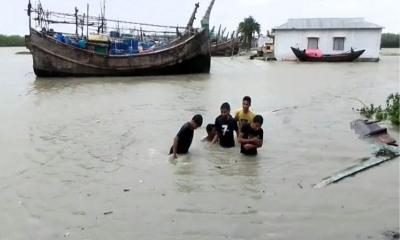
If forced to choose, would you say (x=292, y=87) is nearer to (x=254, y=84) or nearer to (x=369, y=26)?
(x=254, y=84)

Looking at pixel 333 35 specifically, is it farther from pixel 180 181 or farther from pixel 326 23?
pixel 180 181

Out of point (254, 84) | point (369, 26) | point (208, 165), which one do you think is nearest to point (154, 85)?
point (254, 84)

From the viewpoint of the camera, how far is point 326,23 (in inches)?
1367

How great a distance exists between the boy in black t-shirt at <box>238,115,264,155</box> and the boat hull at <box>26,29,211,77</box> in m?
16.8

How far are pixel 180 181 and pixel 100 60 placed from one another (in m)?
17.9

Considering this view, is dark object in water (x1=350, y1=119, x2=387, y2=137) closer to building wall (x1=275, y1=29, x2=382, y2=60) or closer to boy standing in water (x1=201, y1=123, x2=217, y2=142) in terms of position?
boy standing in water (x1=201, y1=123, x2=217, y2=142)

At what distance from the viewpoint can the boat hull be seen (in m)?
22.2

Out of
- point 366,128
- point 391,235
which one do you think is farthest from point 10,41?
point 391,235

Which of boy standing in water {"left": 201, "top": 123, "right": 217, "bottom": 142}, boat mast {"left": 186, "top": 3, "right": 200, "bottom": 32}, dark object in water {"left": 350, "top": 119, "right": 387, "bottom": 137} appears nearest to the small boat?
boat mast {"left": 186, "top": 3, "right": 200, "bottom": 32}

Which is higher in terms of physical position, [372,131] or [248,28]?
[248,28]

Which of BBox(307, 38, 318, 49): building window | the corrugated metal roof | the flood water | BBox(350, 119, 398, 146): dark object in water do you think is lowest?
the flood water

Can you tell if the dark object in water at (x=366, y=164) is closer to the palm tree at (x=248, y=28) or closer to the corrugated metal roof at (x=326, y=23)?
the corrugated metal roof at (x=326, y=23)

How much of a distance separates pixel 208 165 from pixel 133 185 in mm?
1178

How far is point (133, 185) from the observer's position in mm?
5520
